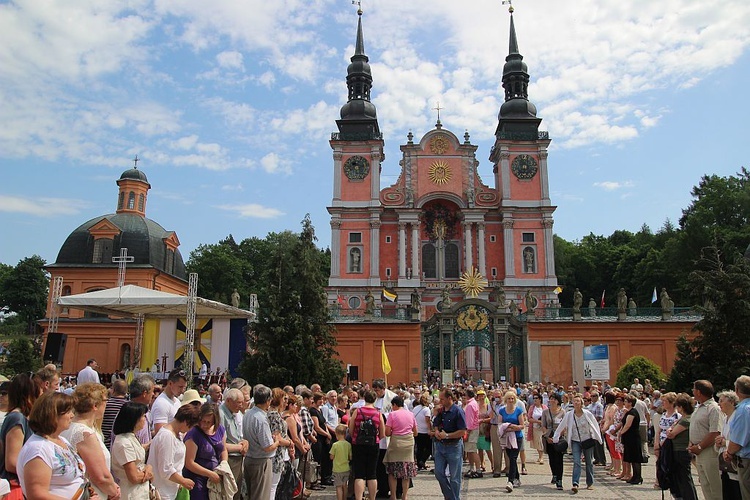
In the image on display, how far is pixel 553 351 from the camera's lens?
25.9 metres

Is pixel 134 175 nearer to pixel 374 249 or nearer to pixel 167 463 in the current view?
pixel 374 249

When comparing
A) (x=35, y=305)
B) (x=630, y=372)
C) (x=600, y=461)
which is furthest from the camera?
(x=35, y=305)

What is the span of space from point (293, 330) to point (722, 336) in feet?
39.5

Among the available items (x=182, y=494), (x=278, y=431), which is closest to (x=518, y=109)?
(x=278, y=431)

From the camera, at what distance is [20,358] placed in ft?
102

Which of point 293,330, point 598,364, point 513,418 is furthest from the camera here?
point 598,364

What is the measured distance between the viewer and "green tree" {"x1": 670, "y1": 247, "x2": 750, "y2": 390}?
15.8 metres

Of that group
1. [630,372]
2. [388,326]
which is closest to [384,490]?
[630,372]

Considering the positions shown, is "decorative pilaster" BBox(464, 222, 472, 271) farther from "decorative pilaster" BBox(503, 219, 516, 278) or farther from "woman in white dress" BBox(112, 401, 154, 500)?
"woman in white dress" BBox(112, 401, 154, 500)

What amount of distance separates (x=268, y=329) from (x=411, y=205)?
2585cm

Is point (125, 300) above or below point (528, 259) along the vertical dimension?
below

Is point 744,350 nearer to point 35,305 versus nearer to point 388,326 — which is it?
point 388,326

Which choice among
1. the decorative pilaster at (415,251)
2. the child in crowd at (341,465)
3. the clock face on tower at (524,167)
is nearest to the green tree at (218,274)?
the decorative pilaster at (415,251)

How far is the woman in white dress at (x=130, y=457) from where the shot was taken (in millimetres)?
4758
